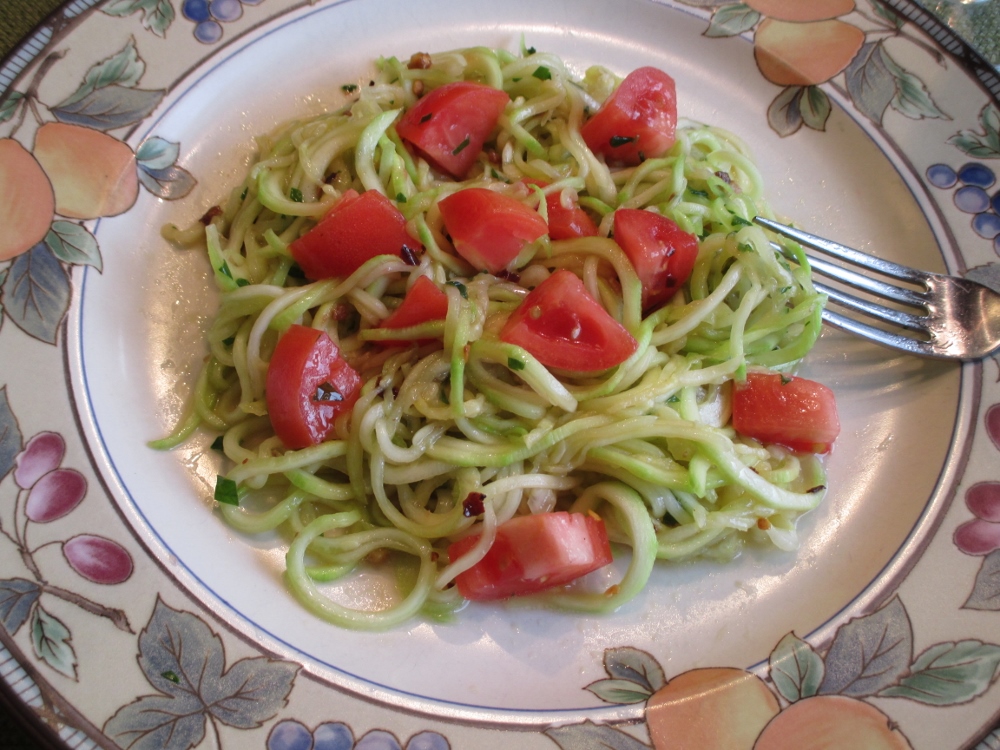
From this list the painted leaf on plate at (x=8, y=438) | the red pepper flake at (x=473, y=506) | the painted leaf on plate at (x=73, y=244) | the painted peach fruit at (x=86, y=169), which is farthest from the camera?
the painted peach fruit at (x=86, y=169)

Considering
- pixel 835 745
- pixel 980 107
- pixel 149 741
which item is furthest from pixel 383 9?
pixel 835 745

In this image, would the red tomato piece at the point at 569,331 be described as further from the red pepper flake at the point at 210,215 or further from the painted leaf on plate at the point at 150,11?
the painted leaf on plate at the point at 150,11

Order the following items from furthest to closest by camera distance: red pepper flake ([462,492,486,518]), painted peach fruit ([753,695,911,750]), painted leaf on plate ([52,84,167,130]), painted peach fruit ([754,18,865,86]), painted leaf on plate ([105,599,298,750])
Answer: painted peach fruit ([754,18,865,86]), painted leaf on plate ([52,84,167,130]), red pepper flake ([462,492,486,518]), painted peach fruit ([753,695,911,750]), painted leaf on plate ([105,599,298,750])

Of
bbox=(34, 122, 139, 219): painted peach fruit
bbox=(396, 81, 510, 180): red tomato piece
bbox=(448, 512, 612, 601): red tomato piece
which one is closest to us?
bbox=(448, 512, 612, 601): red tomato piece

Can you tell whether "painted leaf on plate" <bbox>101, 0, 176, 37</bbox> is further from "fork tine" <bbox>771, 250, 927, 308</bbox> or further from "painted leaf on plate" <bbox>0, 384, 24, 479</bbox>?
"fork tine" <bbox>771, 250, 927, 308</bbox>

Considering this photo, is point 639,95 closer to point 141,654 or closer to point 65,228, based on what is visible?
point 65,228

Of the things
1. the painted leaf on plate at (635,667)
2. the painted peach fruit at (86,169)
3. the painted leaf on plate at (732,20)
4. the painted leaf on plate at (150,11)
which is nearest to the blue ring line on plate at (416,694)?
the painted leaf on plate at (635,667)

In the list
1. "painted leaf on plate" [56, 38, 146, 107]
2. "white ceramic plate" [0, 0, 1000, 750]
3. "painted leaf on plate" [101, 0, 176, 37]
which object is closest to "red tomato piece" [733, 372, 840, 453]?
"white ceramic plate" [0, 0, 1000, 750]
